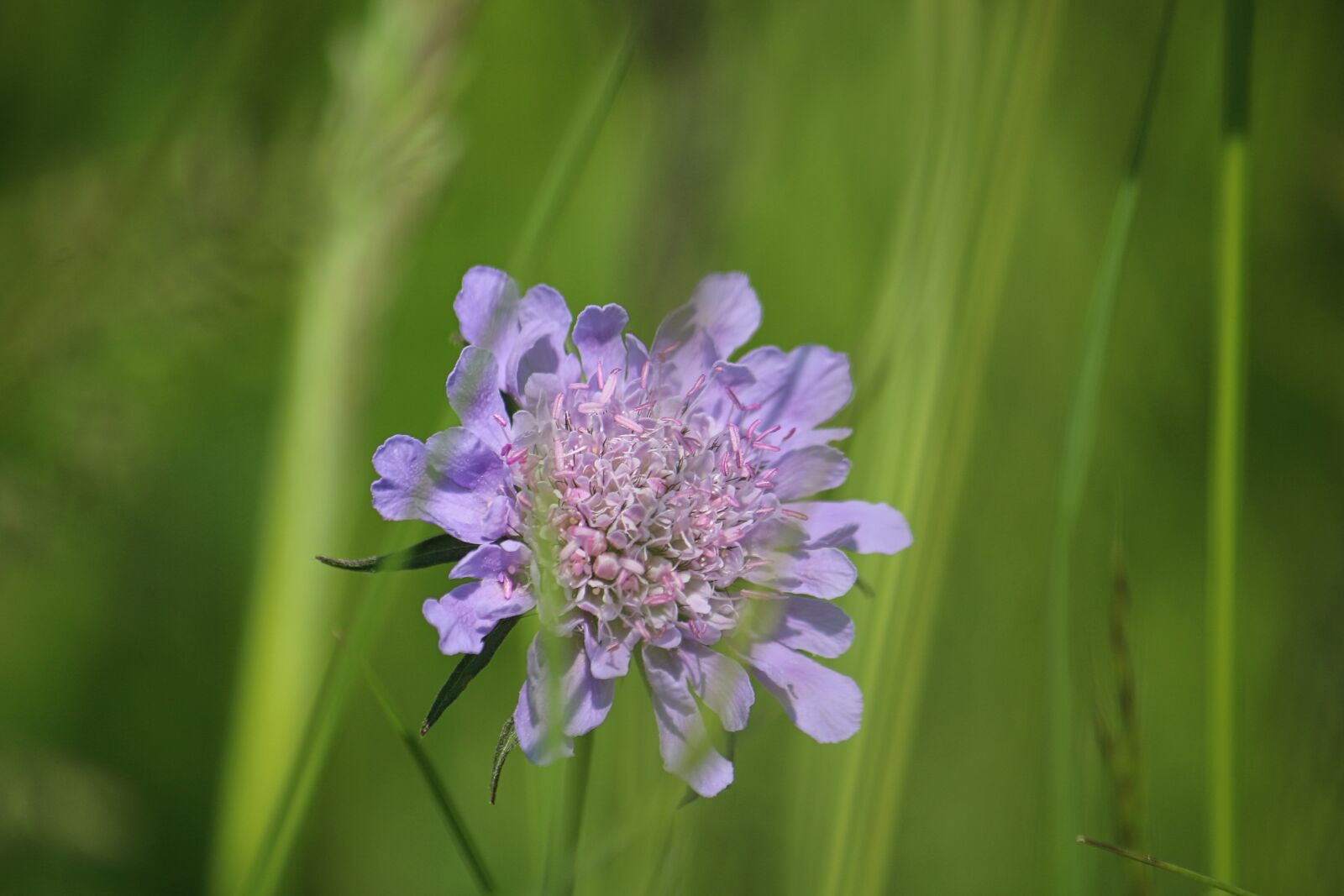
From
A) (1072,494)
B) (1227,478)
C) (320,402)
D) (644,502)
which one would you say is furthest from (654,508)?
(320,402)

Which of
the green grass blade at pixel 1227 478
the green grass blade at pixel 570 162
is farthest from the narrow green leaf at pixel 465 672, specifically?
the green grass blade at pixel 1227 478

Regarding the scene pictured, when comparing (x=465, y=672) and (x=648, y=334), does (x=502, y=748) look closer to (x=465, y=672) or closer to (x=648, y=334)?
(x=465, y=672)

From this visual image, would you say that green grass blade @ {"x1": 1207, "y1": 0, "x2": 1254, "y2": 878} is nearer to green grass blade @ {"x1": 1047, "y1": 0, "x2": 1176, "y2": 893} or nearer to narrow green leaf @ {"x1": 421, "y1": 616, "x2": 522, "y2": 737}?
green grass blade @ {"x1": 1047, "y1": 0, "x2": 1176, "y2": 893}

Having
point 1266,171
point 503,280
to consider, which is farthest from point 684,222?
point 1266,171

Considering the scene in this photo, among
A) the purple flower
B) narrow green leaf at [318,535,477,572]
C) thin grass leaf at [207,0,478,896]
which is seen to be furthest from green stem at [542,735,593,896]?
thin grass leaf at [207,0,478,896]

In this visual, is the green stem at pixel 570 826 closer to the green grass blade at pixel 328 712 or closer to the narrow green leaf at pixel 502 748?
the narrow green leaf at pixel 502 748

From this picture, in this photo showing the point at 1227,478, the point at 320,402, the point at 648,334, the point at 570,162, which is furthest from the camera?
the point at 320,402
